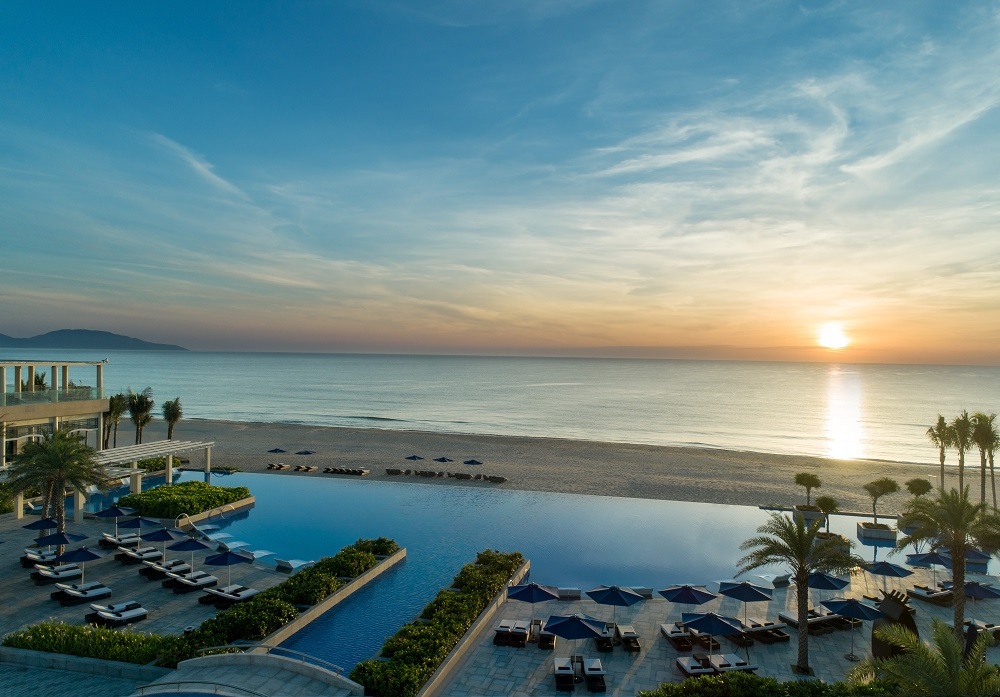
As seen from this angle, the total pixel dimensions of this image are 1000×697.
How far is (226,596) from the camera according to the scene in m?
20.4

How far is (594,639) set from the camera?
1850cm

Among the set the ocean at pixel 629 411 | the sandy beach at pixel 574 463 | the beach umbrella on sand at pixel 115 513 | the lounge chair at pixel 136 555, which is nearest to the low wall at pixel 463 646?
the lounge chair at pixel 136 555

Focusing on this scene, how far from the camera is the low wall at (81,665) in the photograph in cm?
1539

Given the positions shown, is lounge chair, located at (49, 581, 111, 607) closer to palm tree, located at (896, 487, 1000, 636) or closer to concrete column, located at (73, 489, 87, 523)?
concrete column, located at (73, 489, 87, 523)

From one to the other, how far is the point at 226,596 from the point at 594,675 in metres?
12.3

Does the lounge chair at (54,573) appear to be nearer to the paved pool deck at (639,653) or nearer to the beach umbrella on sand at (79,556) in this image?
the beach umbrella on sand at (79,556)

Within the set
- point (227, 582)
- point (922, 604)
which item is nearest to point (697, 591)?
point (922, 604)

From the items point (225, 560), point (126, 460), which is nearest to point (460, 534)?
point (225, 560)

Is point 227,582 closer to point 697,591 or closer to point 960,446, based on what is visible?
point 697,591

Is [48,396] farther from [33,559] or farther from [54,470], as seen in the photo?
[33,559]

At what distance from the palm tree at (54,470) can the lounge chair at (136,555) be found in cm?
258

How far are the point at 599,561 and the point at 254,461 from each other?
32605 mm

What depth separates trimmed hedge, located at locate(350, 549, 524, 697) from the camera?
48.9ft

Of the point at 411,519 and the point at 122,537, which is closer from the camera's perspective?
the point at 122,537
